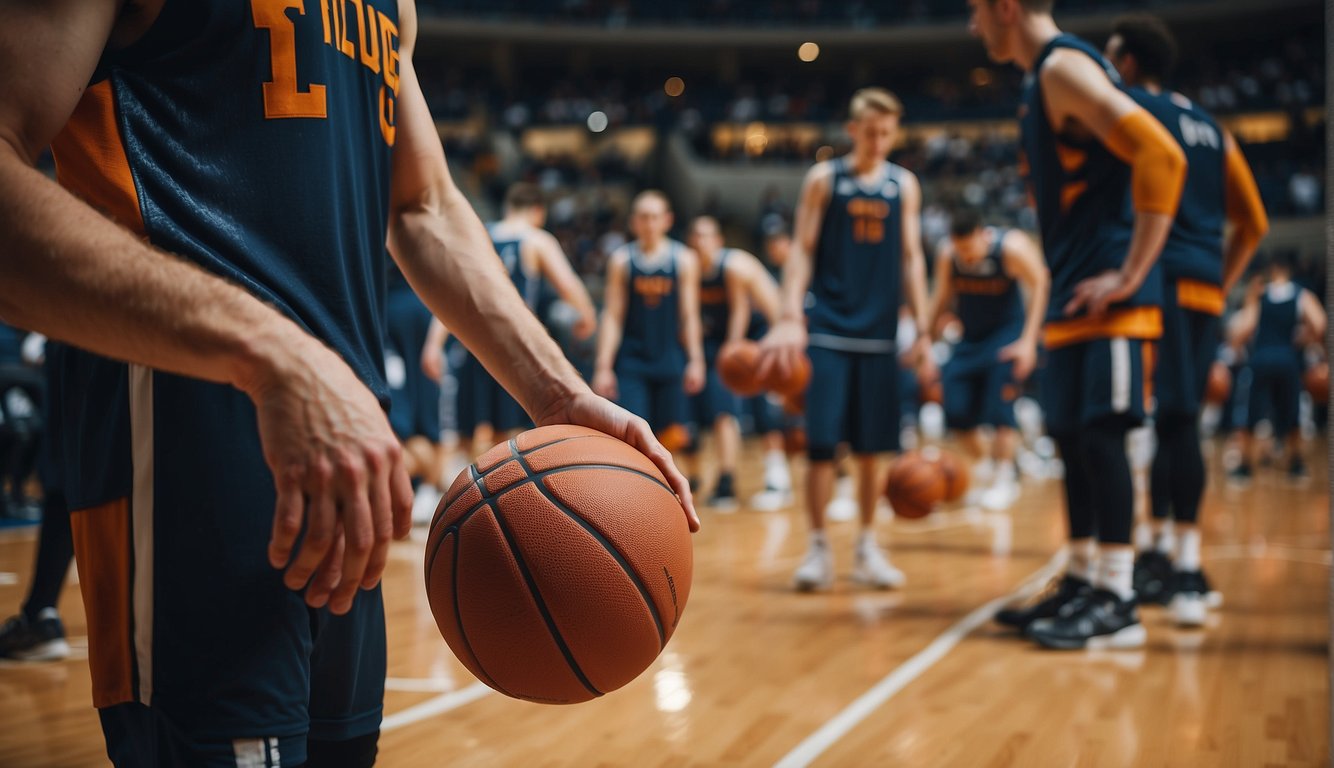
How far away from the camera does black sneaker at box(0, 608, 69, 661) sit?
3.93 m

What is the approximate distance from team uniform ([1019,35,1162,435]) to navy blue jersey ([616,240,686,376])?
13.3 feet

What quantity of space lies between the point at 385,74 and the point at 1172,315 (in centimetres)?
392

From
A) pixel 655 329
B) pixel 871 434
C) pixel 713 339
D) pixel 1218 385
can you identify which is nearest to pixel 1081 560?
pixel 871 434

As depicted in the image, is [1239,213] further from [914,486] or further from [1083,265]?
[914,486]

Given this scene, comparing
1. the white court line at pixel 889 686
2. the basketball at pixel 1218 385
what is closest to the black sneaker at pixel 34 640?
the white court line at pixel 889 686

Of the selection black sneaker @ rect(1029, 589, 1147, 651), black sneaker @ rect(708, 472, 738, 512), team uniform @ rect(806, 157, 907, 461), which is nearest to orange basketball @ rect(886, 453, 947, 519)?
team uniform @ rect(806, 157, 907, 461)

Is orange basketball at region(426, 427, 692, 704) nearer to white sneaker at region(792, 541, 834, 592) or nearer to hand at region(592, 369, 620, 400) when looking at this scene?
white sneaker at region(792, 541, 834, 592)

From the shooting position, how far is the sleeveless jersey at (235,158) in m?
1.35

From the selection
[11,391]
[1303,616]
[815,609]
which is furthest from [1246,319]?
[11,391]

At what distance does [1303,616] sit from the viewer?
15.5 feet

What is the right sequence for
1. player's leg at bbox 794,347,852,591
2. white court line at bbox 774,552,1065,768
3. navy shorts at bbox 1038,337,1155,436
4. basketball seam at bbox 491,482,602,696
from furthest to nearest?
player's leg at bbox 794,347,852,591
navy shorts at bbox 1038,337,1155,436
white court line at bbox 774,552,1065,768
basketball seam at bbox 491,482,602,696

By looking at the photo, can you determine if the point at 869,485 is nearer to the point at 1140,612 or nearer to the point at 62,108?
the point at 1140,612

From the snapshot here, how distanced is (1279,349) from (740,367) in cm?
684

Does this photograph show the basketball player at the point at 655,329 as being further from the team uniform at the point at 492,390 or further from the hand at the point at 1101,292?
the hand at the point at 1101,292
